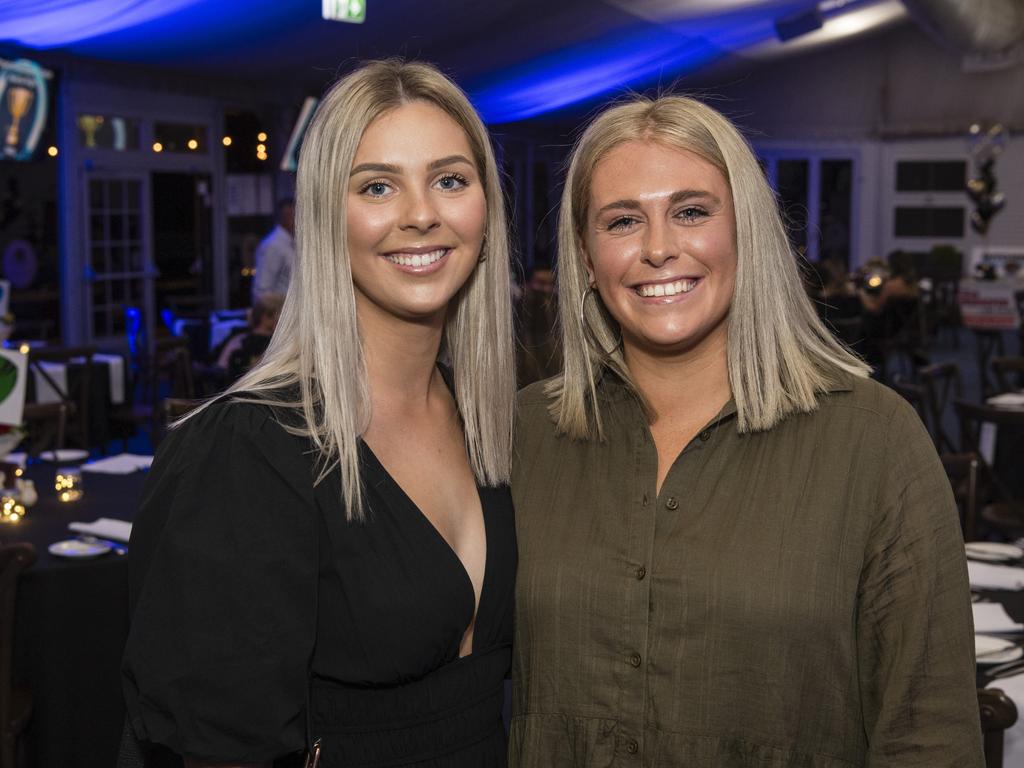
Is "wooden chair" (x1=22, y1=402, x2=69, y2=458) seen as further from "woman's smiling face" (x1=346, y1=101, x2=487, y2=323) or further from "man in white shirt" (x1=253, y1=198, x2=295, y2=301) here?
"woman's smiling face" (x1=346, y1=101, x2=487, y2=323)

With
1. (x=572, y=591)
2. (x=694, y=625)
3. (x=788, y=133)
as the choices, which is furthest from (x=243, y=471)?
(x=788, y=133)

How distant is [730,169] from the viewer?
5.47 ft

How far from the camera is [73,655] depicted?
291 centimetres

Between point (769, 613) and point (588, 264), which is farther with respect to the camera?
point (588, 264)

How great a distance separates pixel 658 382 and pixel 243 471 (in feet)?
2.18

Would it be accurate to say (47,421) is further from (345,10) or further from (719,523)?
(719,523)

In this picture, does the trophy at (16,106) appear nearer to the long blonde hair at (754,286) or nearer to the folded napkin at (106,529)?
the folded napkin at (106,529)

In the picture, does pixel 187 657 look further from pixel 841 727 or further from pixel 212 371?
pixel 212 371

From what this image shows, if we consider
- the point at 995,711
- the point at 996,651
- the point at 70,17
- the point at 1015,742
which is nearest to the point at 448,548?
the point at 995,711

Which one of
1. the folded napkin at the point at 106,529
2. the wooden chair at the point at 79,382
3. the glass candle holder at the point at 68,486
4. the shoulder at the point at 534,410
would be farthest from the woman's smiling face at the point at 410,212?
the wooden chair at the point at 79,382

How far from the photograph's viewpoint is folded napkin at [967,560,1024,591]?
275 centimetres

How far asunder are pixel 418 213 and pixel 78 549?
1.84m

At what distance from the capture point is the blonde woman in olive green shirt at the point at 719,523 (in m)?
1.52

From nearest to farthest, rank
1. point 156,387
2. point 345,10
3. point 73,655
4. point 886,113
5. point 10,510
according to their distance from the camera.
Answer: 1. point 73,655
2. point 10,510
3. point 156,387
4. point 345,10
5. point 886,113
